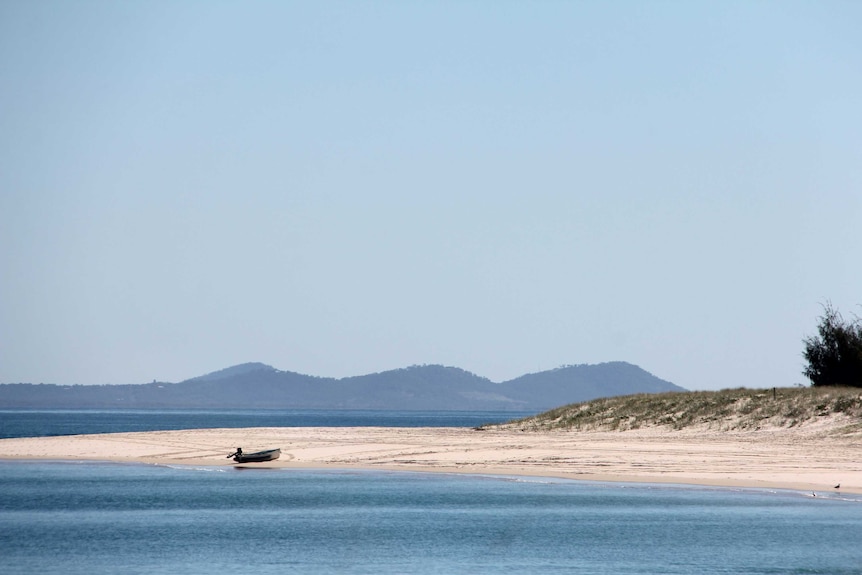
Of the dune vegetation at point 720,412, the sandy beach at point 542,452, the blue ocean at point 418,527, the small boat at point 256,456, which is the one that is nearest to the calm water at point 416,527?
the blue ocean at point 418,527

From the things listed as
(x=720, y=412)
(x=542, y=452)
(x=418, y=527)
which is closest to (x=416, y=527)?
(x=418, y=527)

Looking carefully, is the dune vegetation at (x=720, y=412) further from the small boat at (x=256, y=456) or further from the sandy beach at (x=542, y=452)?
the small boat at (x=256, y=456)

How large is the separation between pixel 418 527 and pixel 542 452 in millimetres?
19880

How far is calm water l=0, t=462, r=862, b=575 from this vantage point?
2667 cm

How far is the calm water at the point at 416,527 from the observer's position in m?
26.7

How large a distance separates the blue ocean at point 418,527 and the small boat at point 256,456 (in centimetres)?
582

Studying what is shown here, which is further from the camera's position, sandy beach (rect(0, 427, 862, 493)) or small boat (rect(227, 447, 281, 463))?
small boat (rect(227, 447, 281, 463))

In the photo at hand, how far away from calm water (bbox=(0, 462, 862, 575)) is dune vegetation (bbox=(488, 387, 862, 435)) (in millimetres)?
19596

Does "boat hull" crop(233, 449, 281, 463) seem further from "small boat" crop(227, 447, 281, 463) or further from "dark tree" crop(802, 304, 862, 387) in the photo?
"dark tree" crop(802, 304, 862, 387)

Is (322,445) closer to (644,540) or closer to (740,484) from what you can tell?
(740,484)

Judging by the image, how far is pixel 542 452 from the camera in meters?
51.6

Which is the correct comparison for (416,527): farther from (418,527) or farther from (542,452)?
(542,452)

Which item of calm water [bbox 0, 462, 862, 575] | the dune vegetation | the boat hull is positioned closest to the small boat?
the boat hull

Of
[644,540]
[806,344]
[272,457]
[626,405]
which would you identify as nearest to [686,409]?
[626,405]
